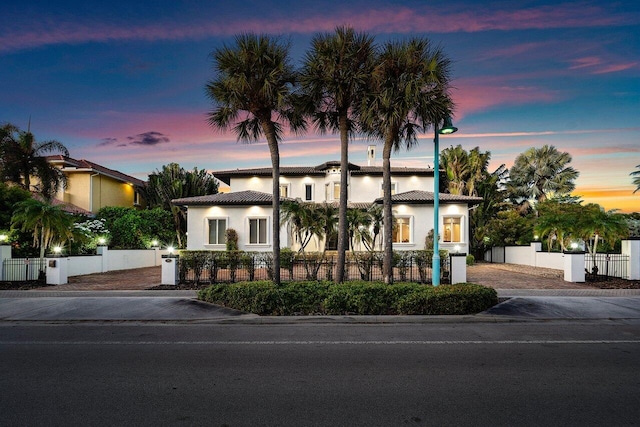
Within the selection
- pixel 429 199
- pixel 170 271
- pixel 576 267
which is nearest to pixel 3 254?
pixel 170 271

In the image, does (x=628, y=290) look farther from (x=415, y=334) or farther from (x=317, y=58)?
(x=317, y=58)

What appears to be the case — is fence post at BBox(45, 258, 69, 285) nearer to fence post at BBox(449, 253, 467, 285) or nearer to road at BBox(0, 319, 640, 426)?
road at BBox(0, 319, 640, 426)

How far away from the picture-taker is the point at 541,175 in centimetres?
3619

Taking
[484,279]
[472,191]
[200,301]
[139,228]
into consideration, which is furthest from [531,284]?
[139,228]

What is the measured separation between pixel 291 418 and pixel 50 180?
2812 centimetres

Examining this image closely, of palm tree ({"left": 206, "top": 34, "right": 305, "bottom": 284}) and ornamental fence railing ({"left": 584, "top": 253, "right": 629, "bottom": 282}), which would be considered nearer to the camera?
palm tree ({"left": 206, "top": 34, "right": 305, "bottom": 284})

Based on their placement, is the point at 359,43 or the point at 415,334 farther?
the point at 359,43

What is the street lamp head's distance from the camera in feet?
37.1

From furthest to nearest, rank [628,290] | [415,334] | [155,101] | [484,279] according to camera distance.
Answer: [155,101] < [484,279] < [628,290] < [415,334]

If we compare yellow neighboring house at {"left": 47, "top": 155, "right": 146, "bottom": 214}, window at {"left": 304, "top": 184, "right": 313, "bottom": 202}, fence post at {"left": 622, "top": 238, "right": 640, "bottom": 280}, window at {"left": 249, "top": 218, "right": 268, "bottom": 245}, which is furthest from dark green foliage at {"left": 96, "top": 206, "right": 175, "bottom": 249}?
fence post at {"left": 622, "top": 238, "right": 640, "bottom": 280}

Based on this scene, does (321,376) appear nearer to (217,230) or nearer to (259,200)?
(259,200)

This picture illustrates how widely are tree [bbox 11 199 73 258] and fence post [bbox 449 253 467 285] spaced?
53.5ft

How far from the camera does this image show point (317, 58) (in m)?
11.8

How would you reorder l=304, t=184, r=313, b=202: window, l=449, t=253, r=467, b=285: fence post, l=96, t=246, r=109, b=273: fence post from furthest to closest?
1. l=304, t=184, r=313, b=202: window
2. l=96, t=246, r=109, b=273: fence post
3. l=449, t=253, r=467, b=285: fence post
